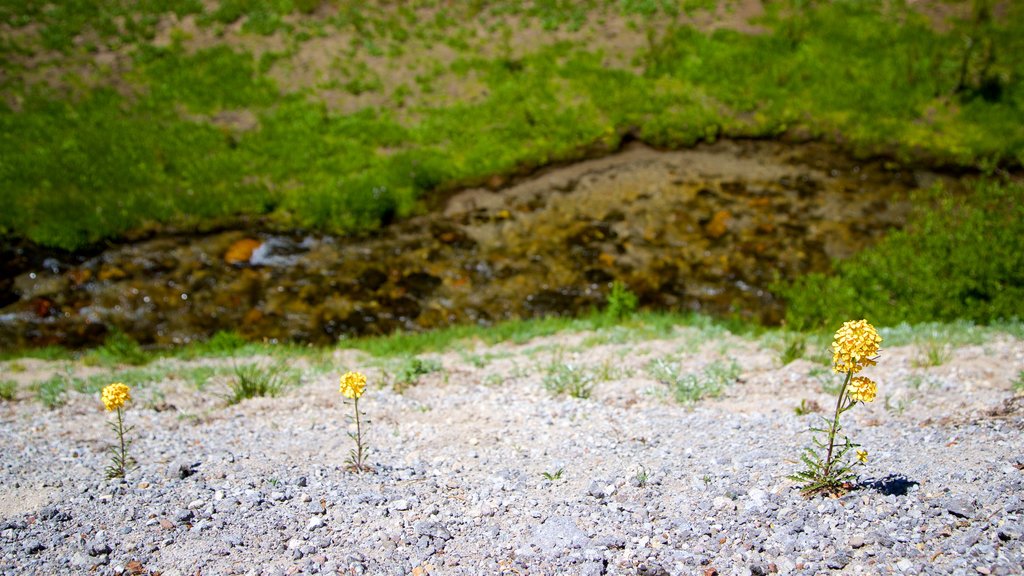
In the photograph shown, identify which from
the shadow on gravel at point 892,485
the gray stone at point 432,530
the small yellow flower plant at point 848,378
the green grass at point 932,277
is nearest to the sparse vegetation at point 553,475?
the gray stone at point 432,530

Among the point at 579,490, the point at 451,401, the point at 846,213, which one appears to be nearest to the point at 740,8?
the point at 846,213

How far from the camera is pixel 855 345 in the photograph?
5105 mm

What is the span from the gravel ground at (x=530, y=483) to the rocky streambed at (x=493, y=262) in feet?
15.4

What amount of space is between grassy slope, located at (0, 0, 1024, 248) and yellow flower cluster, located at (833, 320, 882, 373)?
1397cm

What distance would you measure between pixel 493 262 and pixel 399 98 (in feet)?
29.3

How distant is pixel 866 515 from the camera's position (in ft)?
17.1

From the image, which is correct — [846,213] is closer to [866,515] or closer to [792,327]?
[792,327]

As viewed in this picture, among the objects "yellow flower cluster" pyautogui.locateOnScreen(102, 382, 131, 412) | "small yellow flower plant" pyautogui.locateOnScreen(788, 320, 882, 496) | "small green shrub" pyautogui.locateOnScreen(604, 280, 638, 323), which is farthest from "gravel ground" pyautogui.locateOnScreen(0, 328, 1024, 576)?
"small green shrub" pyautogui.locateOnScreen(604, 280, 638, 323)

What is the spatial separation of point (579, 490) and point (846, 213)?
14.1m

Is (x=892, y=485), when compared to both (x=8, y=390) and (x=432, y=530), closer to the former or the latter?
(x=432, y=530)

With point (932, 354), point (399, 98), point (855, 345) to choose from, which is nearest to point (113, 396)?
point (855, 345)

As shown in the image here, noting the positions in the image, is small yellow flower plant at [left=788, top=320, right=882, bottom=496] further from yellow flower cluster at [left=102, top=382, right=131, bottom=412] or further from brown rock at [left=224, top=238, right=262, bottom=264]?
brown rock at [left=224, top=238, right=262, bottom=264]

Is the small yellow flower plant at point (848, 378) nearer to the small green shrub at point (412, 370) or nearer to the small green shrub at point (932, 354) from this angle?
the small green shrub at point (932, 354)

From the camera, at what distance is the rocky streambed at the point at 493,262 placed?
14.2m
